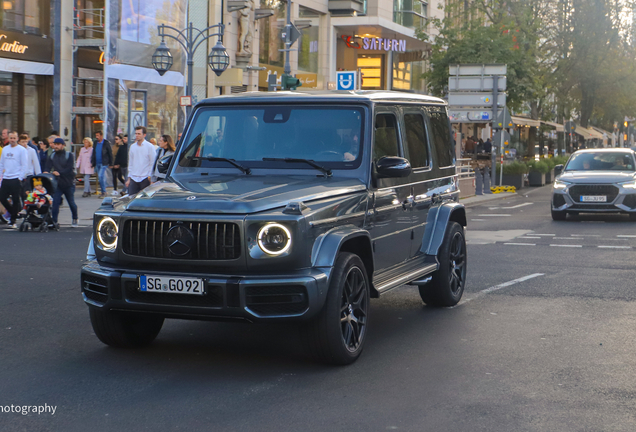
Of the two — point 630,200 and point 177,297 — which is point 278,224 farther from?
point 630,200

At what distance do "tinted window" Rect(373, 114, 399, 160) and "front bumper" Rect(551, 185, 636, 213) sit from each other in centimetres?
1306

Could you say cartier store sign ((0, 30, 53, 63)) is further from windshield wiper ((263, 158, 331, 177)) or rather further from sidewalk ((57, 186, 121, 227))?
windshield wiper ((263, 158, 331, 177))

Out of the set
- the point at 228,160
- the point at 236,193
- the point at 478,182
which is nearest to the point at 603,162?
the point at 478,182

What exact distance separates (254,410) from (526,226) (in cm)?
1446

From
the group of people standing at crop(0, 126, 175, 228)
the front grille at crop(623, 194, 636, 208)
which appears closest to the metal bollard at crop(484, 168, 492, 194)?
the front grille at crop(623, 194, 636, 208)

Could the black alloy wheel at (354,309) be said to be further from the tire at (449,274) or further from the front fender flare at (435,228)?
the tire at (449,274)

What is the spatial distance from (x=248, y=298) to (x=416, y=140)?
9.72 ft

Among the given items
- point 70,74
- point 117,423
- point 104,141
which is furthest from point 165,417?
point 70,74

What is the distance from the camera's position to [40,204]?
645 inches

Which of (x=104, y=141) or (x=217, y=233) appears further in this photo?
(x=104, y=141)

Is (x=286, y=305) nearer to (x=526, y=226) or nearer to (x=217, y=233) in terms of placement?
(x=217, y=233)

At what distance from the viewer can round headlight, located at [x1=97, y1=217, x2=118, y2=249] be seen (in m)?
5.92

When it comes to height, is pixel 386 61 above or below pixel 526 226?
above

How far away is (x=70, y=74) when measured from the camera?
89.8ft
